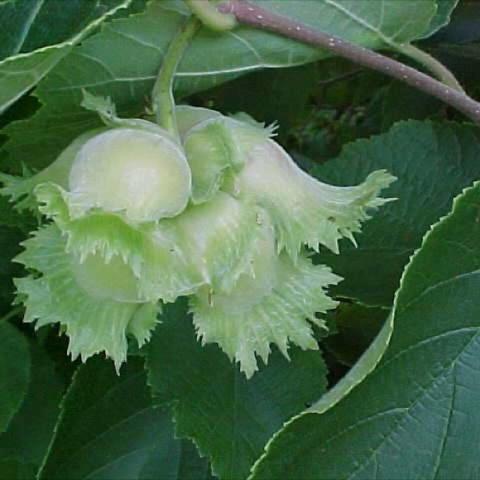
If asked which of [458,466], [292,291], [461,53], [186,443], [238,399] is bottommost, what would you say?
[186,443]

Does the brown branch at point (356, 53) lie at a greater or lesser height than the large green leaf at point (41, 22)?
greater

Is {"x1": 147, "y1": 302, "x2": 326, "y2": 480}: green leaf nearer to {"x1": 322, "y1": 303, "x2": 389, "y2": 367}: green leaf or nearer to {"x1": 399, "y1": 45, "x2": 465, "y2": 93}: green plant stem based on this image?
{"x1": 322, "y1": 303, "x2": 389, "y2": 367}: green leaf

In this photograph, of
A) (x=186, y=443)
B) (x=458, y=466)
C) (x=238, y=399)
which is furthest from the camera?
(x=186, y=443)

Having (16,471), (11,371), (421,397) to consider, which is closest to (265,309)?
(421,397)

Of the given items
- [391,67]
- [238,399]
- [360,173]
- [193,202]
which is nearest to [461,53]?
[360,173]

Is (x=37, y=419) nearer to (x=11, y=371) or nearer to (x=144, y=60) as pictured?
(x=11, y=371)

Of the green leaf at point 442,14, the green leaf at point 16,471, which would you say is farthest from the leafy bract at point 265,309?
the green leaf at point 16,471

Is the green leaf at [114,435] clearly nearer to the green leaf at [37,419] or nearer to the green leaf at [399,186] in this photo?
the green leaf at [37,419]

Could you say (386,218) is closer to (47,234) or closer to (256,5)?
(256,5)
